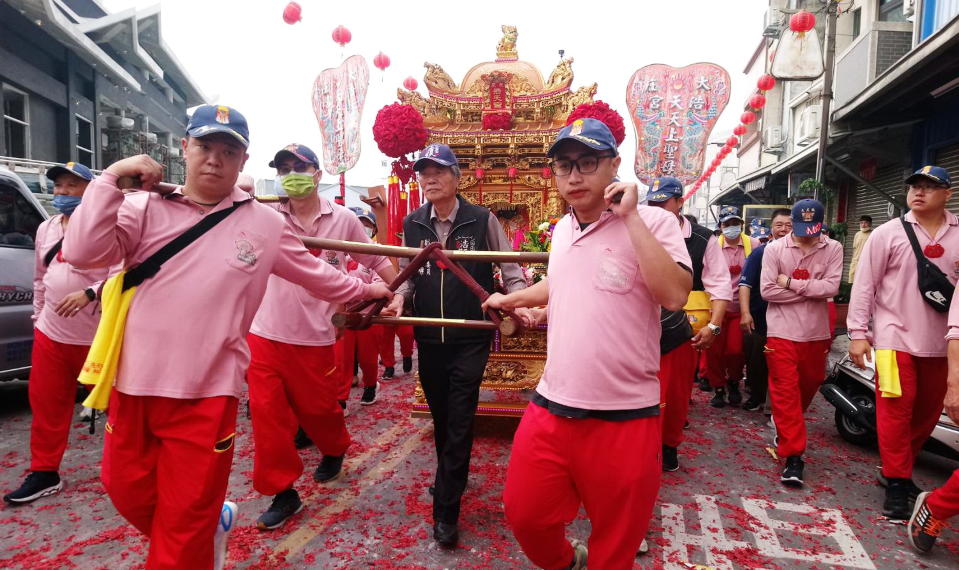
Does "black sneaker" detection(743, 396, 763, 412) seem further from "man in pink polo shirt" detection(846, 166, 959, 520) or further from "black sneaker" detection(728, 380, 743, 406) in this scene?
"man in pink polo shirt" detection(846, 166, 959, 520)

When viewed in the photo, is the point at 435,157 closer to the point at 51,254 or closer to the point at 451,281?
the point at 451,281

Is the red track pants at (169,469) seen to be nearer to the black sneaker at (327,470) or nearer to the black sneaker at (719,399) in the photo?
the black sneaker at (327,470)

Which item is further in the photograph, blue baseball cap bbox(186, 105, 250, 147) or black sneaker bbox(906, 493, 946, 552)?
black sneaker bbox(906, 493, 946, 552)

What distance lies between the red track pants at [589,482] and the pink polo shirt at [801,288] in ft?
9.26

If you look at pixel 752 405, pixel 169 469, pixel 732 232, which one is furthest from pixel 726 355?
pixel 169 469

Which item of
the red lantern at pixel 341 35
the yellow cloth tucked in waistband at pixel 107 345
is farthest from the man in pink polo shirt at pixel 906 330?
the red lantern at pixel 341 35

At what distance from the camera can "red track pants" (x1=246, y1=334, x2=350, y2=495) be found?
3.32 meters

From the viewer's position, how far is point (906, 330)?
11.8 feet

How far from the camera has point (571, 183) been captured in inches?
87.2

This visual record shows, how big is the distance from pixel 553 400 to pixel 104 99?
20.2 metres

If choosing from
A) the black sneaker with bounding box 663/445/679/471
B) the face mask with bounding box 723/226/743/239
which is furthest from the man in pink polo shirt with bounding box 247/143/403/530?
Result: the face mask with bounding box 723/226/743/239

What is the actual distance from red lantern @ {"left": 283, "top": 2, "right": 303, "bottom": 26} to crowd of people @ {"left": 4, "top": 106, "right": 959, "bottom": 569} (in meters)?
5.26

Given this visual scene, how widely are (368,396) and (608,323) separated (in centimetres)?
452

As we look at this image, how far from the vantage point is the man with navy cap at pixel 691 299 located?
4.01 m
